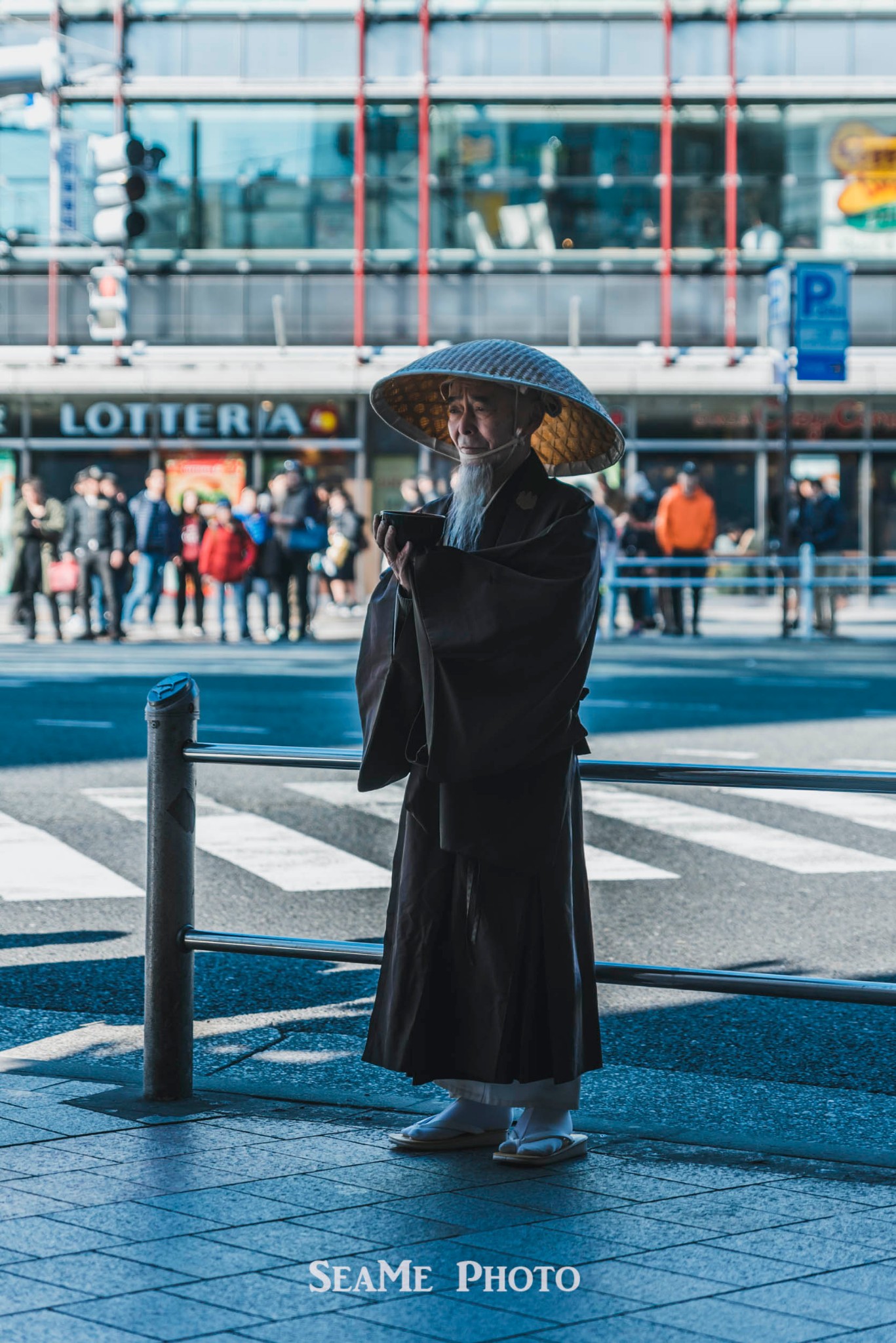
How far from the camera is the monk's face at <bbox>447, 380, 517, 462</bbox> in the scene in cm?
435

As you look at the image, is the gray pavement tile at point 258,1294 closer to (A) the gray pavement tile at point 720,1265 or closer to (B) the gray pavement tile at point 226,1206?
(B) the gray pavement tile at point 226,1206

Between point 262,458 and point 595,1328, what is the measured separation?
93.1ft

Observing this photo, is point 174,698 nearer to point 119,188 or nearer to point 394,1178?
point 394,1178

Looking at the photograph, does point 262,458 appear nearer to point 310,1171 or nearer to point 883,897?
point 883,897

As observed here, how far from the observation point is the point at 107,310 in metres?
30.4

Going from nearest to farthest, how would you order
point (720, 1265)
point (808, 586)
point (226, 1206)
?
point (720, 1265), point (226, 1206), point (808, 586)

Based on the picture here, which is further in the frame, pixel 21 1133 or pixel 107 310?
pixel 107 310

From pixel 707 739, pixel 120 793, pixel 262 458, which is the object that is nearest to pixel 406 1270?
pixel 120 793

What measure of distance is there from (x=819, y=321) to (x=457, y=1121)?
19.8 m

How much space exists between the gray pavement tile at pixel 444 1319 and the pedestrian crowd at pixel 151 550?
1838 cm

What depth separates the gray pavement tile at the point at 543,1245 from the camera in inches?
142

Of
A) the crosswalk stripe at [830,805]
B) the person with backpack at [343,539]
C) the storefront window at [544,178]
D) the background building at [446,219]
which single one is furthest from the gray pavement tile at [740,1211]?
the storefront window at [544,178]

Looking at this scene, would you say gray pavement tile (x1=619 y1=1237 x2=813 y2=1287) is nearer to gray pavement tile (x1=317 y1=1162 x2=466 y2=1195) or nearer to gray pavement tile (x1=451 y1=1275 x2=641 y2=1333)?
gray pavement tile (x1=451 y1=1275 x2=641 y2=1333)

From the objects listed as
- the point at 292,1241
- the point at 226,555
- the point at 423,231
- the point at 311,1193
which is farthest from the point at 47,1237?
the point at 423,231
